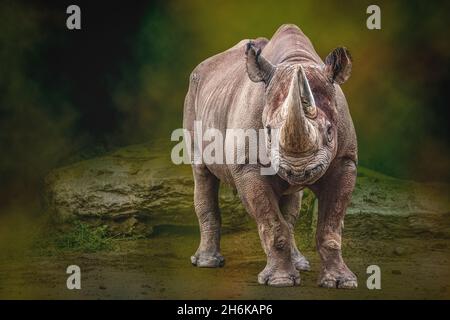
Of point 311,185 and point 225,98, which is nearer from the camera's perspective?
point 311,185

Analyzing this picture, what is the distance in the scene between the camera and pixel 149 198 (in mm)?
15789

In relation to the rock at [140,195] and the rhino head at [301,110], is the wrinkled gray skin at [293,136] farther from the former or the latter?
the rock at [140,195]

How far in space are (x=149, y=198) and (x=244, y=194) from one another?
161 inches

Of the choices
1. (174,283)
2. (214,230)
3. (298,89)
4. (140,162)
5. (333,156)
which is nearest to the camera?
(298,89)

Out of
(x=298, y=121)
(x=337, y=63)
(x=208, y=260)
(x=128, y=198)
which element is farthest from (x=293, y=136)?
(x=128, y=198)

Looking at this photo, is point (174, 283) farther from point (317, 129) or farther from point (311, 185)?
Result: point (317, 129)

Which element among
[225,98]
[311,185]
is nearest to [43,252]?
[225,98]

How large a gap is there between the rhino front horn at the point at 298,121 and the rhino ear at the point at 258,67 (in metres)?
0.92

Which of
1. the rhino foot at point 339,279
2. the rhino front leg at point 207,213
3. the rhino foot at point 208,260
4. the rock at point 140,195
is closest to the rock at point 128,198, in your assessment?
the rock at point 140,195

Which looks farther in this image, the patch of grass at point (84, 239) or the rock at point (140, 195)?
the rock at point (140, 195)

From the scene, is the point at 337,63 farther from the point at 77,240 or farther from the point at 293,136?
the point at 77,240

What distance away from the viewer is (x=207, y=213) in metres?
14.0

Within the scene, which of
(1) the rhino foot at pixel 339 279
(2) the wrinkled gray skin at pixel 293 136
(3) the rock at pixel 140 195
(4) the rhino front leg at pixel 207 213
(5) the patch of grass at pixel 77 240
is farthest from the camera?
(3) the rock at pixel 140 195

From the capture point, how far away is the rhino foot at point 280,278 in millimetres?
11734
